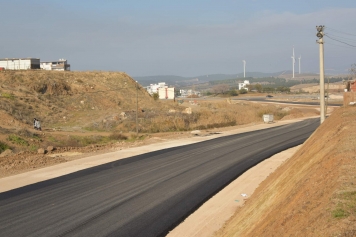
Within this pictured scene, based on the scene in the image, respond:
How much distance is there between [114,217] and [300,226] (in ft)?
29.1

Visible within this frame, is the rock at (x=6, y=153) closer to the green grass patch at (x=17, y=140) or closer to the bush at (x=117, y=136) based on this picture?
the green grass patch at (x=17, y=140)

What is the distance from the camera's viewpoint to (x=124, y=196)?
1906cm

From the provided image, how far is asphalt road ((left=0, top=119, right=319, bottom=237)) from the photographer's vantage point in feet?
48.5

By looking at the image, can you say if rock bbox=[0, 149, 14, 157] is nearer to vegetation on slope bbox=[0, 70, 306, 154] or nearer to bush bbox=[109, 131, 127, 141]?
vegetation on slope bbox=[0, 70, 306, 154]

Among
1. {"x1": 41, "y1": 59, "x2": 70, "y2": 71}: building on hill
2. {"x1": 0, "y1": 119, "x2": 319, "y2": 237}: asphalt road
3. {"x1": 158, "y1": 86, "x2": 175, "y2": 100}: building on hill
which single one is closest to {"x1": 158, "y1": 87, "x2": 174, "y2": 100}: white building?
{"x1": 158, "y1": 86, "x2": 175, "y2": 100}: building on hill

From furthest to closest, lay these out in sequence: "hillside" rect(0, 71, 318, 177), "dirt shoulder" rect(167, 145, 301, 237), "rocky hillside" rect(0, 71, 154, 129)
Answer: "rocky hillside" rect(0, 71, 154, 129) < "hillside" rect(0, 71, 318, 177) < "dirt shoulder" rect(167, 145, 301, 237)

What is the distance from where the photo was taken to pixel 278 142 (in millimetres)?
38781

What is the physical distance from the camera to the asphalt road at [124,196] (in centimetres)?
1478

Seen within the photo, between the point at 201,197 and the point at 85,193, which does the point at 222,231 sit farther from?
the point at 85,193

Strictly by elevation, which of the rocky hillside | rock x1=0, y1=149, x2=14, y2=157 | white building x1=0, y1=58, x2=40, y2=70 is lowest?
rock x1=0, y1=149, x2=14, y2=157

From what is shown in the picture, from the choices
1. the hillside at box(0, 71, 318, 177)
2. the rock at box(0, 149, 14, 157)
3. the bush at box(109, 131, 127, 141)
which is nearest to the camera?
the rock at box(0, 149, 14, 157)

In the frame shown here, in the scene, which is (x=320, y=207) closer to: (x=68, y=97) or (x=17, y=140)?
(x=17, y=140)

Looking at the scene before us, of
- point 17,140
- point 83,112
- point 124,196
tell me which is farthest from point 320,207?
point 83,112

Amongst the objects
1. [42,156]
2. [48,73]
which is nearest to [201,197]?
[42,156]
